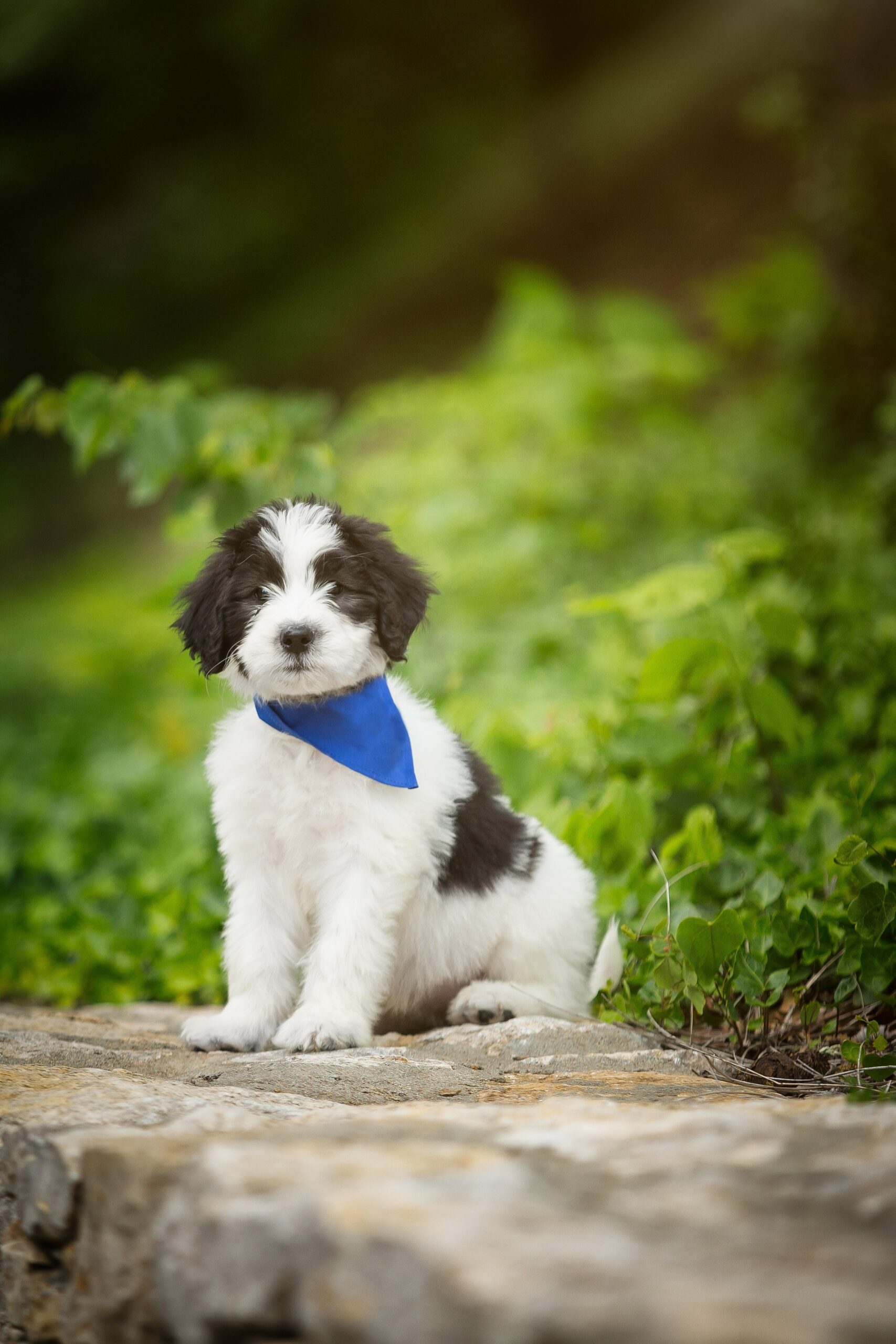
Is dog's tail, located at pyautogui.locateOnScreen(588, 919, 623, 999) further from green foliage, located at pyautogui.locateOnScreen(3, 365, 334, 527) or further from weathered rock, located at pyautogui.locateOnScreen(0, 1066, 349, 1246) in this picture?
green foliage, located at pyautogui.locateOnScreen(3, 365, 334, 527)

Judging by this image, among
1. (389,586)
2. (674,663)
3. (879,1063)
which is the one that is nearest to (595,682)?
(674,663)

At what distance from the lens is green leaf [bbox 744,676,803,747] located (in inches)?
186

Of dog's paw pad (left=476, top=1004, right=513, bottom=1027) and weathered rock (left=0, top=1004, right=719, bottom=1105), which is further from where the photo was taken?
dog's paw pad (left=476, top=1004, right=513, bottom=1027)

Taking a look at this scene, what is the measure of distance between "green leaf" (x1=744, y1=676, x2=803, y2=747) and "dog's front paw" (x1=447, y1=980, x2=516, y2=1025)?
1.74 meters

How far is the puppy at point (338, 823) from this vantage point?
10.9ft

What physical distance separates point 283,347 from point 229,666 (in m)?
18.2

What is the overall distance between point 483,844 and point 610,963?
1.92 feet

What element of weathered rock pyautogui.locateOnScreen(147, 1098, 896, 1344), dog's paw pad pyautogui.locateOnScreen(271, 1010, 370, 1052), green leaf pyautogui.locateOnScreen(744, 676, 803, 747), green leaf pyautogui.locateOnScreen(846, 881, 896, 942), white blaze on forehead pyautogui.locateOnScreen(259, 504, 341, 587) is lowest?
dog's paw pad pyautogui.locateOnScreen(271, 1010, 370, 1052)

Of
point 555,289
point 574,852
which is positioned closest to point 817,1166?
point 574,852

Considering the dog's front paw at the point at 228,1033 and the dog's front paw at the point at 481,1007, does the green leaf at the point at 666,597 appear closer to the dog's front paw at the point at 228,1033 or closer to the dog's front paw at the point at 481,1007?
the dog's front paw at the point at 481,1007

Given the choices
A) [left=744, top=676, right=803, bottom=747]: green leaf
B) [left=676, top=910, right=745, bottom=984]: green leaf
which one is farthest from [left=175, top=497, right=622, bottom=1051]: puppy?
[left=744, top=676, right=803, bottom=747]: green leaf

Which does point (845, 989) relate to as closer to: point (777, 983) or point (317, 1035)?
point (777, 983)

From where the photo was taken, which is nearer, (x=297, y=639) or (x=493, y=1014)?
(x=297, y=639)

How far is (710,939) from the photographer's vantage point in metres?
3.24
